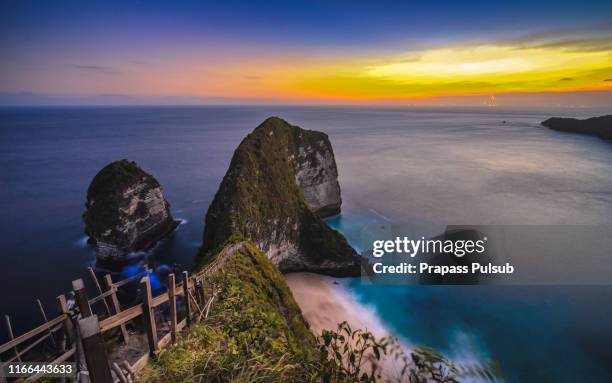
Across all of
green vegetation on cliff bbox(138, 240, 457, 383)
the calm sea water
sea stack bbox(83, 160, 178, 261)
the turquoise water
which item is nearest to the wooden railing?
green vegetation on cliff bbox(138, 240, 457, 383)

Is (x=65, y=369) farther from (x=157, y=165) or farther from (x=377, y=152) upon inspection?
(x=377, y=152)

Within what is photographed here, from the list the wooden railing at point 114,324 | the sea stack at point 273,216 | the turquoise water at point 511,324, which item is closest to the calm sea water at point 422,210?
the turquoise water at point 511,324

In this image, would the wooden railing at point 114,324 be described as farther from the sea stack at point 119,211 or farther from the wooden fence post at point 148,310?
the sea stack at point 119,211

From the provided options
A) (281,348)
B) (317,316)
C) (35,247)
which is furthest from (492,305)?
(35,247)

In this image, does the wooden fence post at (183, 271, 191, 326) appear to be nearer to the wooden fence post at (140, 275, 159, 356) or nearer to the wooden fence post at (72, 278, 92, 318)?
the wooden fence post at (140, 275, 159, 356)

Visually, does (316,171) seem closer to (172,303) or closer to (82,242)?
(82,242)

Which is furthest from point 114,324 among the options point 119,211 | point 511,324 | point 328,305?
point 511,324
